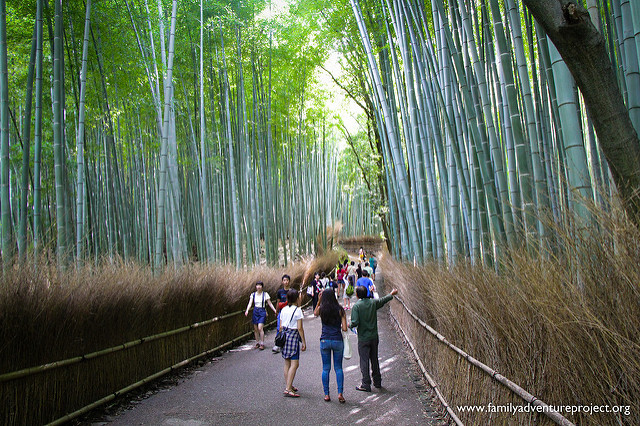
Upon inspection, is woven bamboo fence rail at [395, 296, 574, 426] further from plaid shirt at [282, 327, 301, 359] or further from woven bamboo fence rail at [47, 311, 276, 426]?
woven bamboo fence rail at [47, 311, 276, 426]

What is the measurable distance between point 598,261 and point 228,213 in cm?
864

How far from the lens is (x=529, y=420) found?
1889mm

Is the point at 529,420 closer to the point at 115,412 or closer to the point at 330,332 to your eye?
the point at 330,332

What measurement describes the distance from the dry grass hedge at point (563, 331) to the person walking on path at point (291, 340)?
52.0 inches

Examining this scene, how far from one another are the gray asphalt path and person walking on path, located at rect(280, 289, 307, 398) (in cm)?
12

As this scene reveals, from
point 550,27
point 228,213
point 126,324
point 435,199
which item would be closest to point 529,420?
point 550,27

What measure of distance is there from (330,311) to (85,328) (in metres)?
→ 1.72

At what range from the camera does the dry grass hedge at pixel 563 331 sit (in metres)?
1.36

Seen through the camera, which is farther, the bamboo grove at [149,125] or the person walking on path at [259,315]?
the person walking on path at [259,315]

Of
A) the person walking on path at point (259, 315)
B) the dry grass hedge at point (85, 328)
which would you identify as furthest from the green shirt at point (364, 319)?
the person walking on path at point (259, 315)

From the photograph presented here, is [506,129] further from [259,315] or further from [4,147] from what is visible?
[259,315]

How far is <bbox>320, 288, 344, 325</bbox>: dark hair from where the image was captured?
3.70 meters

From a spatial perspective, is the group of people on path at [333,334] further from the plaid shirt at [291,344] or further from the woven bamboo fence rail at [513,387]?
the woven bamboo fence rail at [513,387]

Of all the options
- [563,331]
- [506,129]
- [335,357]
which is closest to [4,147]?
[335,357]
